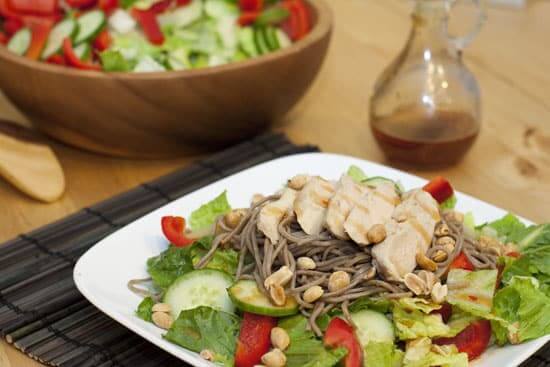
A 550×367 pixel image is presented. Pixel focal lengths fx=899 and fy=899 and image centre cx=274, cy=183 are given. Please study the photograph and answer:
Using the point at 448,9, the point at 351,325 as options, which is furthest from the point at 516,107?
the point at 351,325

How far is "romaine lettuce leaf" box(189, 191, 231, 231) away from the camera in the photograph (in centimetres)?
241

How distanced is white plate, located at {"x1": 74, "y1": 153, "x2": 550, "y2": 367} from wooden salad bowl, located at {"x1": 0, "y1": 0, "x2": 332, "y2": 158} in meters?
0.35

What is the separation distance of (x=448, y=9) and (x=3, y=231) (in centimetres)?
155

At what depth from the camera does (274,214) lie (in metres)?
2.18

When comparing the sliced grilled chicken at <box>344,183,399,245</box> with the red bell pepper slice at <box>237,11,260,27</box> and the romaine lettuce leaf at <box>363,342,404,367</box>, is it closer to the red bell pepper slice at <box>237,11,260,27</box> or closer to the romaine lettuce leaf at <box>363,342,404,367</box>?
the romaine lettuce leaf at <box>363,342,404,367</box>

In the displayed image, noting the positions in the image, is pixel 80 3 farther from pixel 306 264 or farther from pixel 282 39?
pixel 306 264

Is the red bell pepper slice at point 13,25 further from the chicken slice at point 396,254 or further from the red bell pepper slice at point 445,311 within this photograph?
the red bell pepper slice at point 445,311

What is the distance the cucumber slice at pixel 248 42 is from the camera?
126 inches

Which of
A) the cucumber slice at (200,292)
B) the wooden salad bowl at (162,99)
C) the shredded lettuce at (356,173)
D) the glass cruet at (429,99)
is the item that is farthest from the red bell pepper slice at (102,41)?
the cucumber slice at (200,292)

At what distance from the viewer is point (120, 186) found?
9.78ft

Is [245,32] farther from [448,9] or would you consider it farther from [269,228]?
[269,228]

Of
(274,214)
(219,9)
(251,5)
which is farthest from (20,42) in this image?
(274,214)

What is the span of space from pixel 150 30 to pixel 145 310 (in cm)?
144

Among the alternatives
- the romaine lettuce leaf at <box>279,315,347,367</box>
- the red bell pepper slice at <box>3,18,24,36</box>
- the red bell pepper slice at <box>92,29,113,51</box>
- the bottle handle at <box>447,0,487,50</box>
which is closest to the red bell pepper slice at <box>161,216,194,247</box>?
the romaine lettuce leaf at <box>279,315,347,367</box>
